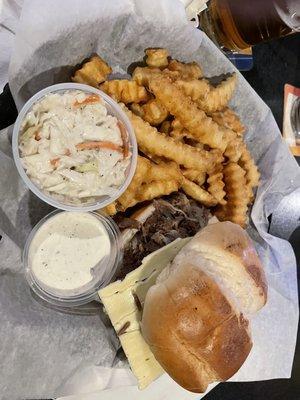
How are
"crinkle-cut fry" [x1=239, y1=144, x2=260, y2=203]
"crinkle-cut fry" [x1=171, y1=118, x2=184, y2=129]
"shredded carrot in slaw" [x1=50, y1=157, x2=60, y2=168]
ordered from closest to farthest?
"shredded carrot in slaw" [x1=50, y1=157, x2=60, y2=168]
"crinkle-cut fry" [x1=171, y1=118, x2=184, y2=129]
"crinkle-cut fry" [x1=239, y1=144, x2=260, y2=203]

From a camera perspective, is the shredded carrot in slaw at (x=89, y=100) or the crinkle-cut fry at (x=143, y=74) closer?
the shredded carrot in slaw at (x=89, y=100)

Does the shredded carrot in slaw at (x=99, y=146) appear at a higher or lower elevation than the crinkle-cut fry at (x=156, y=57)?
lower

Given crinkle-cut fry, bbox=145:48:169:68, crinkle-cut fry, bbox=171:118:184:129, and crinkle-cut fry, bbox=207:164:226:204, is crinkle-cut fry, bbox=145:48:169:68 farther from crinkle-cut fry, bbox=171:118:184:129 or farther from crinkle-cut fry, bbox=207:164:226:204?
crinkle-cut fry, bbox=207:164:226:204

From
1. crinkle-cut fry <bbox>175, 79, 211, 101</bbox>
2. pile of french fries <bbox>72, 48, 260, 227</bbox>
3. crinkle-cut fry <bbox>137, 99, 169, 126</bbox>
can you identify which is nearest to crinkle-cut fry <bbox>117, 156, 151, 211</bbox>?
pile of french fries <bbox>72, 48, 260, 227</bbox>

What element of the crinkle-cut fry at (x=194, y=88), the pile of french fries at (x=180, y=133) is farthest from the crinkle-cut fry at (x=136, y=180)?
the crinkle-cut fry at (x=194, y=88)

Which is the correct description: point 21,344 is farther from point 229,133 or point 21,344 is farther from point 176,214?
point 229,133

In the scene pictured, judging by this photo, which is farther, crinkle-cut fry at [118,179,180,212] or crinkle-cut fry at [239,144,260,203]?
crinkle-cut fry at [239,144,260,203]

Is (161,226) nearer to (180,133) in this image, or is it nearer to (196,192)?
(196,192)

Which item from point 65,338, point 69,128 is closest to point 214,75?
point 69,128

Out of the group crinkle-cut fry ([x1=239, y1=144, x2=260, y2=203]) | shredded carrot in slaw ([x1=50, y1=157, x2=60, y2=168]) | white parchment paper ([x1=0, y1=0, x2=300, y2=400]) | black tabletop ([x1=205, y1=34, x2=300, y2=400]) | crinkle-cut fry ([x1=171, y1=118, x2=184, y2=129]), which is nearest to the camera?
shredded carrot in slaw ([x1=50, y1=157, x2=60, y2=168])

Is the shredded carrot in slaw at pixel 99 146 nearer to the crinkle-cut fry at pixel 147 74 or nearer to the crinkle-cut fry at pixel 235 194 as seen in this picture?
the crinkle-cut fry at pixel 147 74
